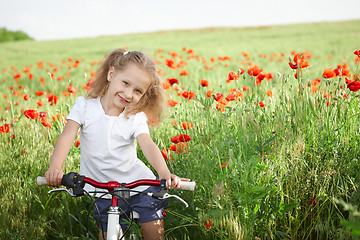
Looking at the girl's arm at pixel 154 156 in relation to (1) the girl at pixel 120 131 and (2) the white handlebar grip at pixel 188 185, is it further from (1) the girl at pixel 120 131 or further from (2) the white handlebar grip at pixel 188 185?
(2) the white handlebar grip at pixel 188 185

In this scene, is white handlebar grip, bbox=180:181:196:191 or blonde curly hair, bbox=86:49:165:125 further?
blonde curly hair, bbox=86:49:165:125

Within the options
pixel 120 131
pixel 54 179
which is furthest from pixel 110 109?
pixel 54 179

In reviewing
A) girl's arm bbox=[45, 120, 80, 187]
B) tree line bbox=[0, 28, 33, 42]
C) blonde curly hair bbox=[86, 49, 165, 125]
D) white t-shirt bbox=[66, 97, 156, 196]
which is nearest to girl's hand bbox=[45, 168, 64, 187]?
girl's arm bbox=[45, 120, 80, 187]

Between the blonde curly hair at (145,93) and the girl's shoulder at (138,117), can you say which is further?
the blonde curly hair at (145,93)

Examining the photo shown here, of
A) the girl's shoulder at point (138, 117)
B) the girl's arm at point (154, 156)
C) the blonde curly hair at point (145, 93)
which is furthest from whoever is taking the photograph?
the blonde curly hair at point (145, 93)

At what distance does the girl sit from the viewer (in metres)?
1.83

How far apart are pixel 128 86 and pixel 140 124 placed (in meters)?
0.20

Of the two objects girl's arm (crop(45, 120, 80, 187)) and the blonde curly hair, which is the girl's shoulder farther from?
girl's arm (crop(45, 120, 80, 187))

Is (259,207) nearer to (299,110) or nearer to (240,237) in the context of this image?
(240,237)

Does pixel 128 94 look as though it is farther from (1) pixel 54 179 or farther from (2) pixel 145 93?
(1) pixel 54 179

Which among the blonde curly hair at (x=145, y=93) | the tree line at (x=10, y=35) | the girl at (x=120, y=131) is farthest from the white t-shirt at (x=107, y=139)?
the tree line at (x=10, y=35)

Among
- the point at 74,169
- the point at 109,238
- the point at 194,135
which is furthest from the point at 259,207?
the point at 74,169

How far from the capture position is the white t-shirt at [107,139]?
6.21 feet

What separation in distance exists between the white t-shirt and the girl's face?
10cm
